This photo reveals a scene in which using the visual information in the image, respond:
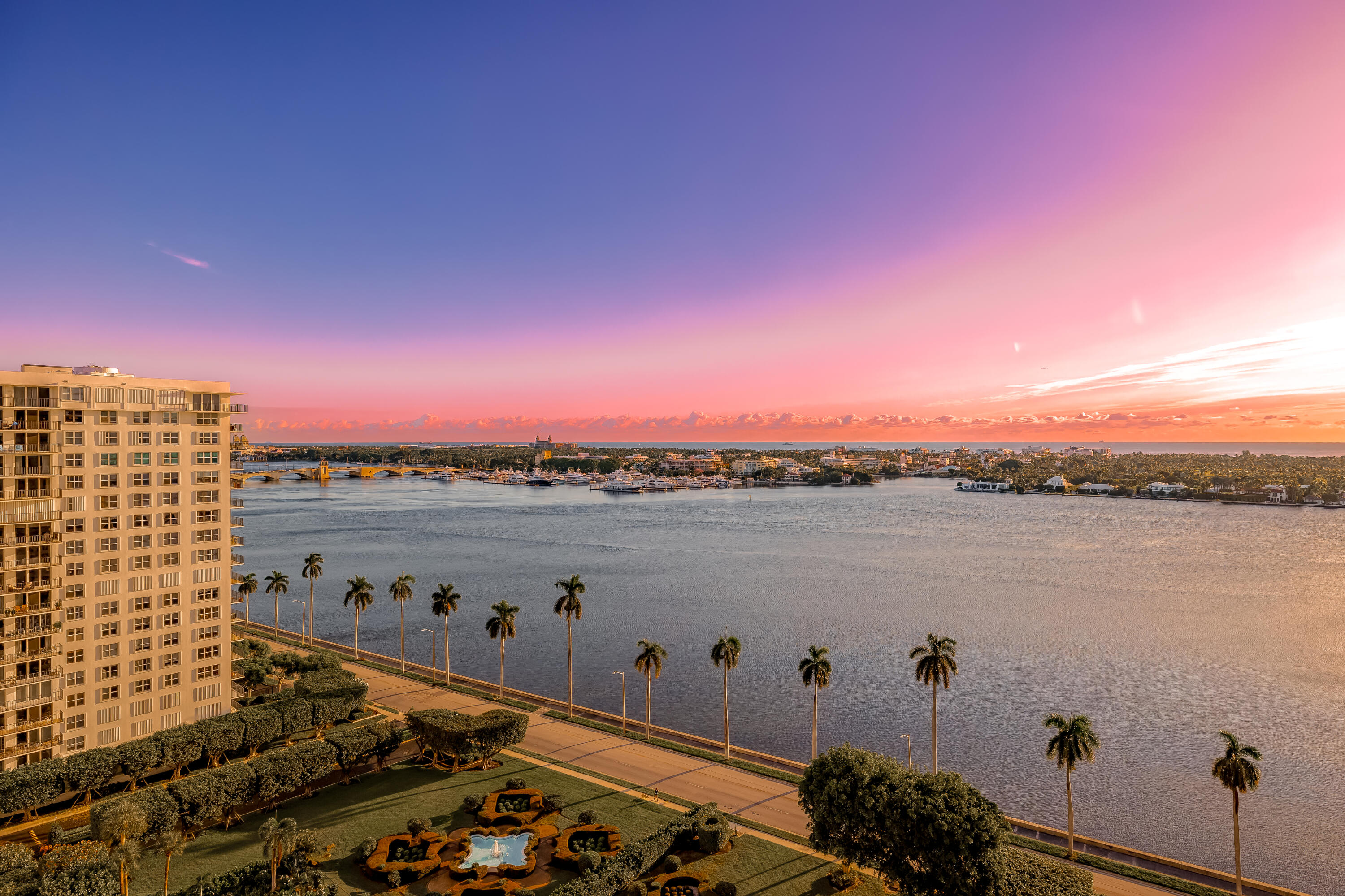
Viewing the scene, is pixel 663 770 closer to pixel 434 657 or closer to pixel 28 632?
pixel 434 657

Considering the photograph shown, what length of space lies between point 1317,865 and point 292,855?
53053 millimetres

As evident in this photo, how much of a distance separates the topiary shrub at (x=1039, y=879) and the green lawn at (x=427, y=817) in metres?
5.86

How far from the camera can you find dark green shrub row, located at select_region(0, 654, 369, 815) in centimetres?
3494

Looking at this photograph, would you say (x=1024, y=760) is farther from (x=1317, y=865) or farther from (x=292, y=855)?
(x=292, y=855)

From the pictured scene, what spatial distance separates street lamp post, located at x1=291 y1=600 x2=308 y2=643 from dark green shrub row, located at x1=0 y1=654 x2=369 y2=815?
2642cm

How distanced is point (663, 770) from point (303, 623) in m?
53.4

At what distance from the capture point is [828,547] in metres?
138

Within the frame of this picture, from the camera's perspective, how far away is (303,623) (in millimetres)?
76188

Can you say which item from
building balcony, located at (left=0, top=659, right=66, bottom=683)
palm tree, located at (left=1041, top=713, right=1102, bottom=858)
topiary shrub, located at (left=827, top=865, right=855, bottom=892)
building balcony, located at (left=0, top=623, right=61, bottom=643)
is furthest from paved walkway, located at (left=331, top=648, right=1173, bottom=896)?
building balcony, located at (left=0, top=623, right=61, bottom=643)

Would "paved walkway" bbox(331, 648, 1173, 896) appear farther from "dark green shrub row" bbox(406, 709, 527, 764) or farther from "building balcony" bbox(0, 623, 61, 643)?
"building balcony" bbox(0, 623, 61, 643)

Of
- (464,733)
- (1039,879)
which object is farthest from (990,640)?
(464,733)

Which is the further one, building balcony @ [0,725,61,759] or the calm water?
the calm water

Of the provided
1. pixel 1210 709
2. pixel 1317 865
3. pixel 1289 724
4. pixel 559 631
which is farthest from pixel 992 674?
pixel 559 631

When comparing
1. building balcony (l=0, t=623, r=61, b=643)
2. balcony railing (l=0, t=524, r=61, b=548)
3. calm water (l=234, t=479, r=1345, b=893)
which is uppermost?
balcony railing (l=0, t=524, r=61, b=548)
